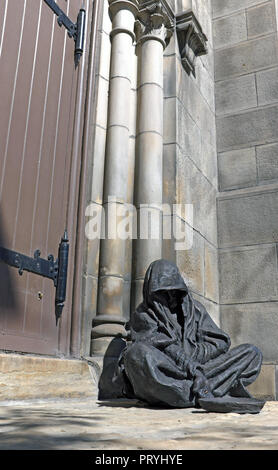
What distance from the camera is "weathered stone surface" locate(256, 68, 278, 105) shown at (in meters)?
4.91

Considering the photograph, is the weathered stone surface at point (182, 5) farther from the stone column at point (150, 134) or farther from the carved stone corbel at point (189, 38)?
the stone column at point (150, 134)

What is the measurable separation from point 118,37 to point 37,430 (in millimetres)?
3635

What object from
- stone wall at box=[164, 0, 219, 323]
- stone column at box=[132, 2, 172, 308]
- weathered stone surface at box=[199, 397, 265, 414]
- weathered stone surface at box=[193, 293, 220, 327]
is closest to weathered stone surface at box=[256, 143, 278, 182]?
stone wall at box=[164, 0, 219, 323]

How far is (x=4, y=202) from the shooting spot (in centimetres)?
283

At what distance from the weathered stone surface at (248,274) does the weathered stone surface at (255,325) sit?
6 cm

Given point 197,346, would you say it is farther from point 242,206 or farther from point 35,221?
point 242,206

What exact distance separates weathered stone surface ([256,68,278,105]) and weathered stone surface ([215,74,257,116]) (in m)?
0.07

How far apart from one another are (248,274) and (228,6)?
3354 millimetres

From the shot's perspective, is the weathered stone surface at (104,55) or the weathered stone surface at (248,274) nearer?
the weathered stone surface at (104,55)

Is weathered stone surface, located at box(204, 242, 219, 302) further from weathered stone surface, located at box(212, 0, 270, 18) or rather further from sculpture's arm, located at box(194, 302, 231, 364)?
weathered stone surface, located at box(212, 0, 270, 18)

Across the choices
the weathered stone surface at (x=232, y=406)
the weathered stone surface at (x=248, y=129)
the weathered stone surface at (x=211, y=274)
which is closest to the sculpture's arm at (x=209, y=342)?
the weathered stone surface at (x=232, y=406)

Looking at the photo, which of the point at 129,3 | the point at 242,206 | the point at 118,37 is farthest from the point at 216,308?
the point at 129,3

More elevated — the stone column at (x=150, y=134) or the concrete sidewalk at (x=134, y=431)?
the stone column at (x=150, y=134)

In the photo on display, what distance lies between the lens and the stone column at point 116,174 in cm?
336
